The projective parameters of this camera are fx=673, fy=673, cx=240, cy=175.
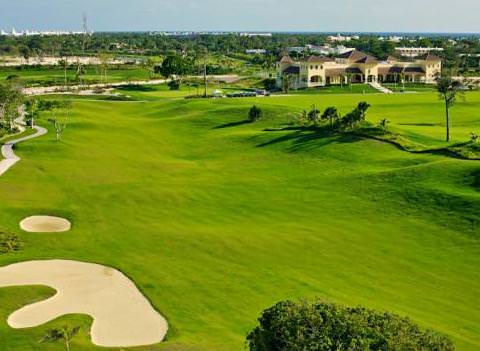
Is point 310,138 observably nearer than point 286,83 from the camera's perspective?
Yes

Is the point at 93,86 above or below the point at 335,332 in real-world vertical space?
above

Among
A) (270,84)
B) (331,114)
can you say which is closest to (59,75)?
(270,84)

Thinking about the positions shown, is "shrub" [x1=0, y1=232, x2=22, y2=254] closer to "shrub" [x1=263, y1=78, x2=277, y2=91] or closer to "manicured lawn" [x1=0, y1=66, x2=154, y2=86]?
"shrub" [x1=263, y1=78, x2=277, y2=91]

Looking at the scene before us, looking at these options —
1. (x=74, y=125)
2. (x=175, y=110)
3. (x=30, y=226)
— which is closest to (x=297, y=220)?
(x=30, y=226)

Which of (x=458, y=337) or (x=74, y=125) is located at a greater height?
(x=74, y=125)

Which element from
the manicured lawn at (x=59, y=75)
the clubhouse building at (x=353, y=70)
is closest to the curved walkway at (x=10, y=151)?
the manicured lawn at (x=59, y=75)

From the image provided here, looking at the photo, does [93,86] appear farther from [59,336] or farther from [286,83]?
[59,336]

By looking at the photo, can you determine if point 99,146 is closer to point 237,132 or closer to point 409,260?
point 237,132
